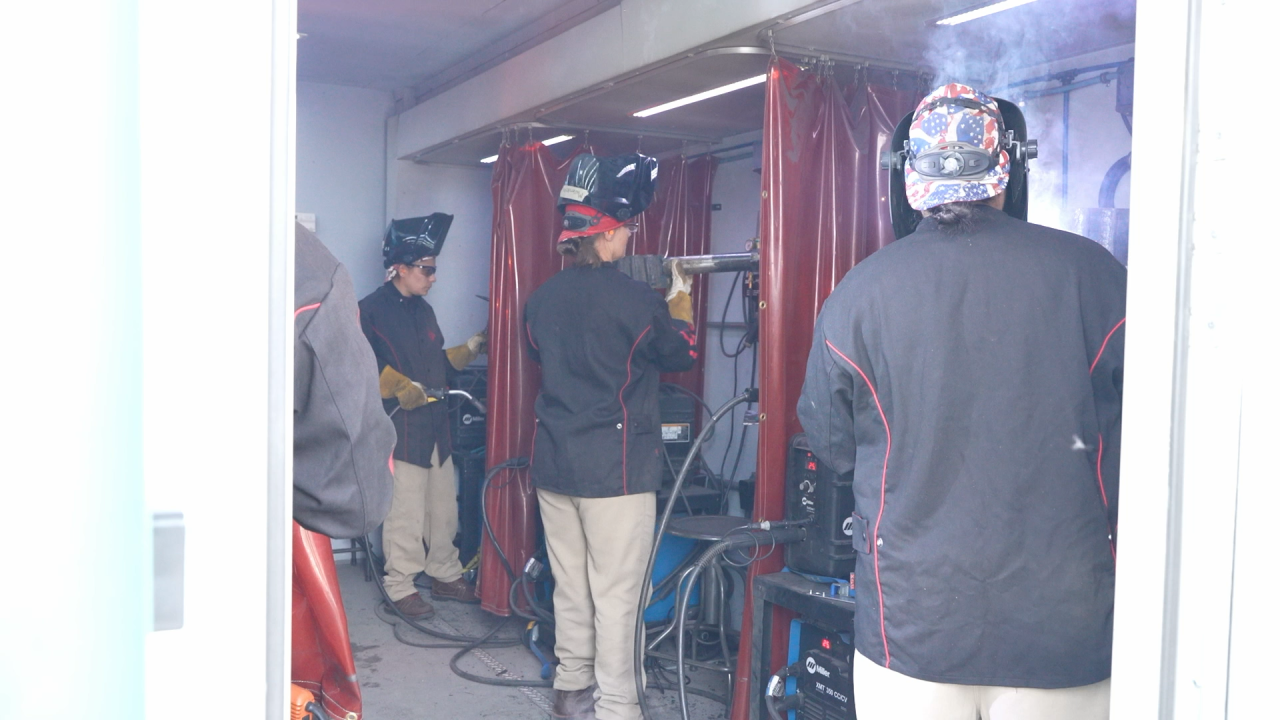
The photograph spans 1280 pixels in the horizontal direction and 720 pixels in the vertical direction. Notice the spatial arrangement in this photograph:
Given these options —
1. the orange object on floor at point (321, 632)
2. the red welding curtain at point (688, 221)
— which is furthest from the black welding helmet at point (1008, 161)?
the red welding curtain at point (688, 221)

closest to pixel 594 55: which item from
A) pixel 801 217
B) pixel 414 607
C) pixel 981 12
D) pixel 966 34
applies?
pixel 801 217

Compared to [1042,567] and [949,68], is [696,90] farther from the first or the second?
[1042,567]

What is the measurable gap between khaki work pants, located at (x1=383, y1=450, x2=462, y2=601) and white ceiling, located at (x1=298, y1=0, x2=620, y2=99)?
1.93 metres

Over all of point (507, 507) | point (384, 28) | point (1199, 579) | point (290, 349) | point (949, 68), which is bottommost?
point (507, 507)

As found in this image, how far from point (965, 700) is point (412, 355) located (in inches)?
139

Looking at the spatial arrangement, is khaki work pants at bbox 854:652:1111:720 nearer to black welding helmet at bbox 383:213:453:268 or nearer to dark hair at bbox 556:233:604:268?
dark hair at bbox 556:233:604:268

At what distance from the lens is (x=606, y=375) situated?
11.2 feet

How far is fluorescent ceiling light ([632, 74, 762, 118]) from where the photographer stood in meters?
3.41

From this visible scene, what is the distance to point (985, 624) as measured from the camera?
1672 mm

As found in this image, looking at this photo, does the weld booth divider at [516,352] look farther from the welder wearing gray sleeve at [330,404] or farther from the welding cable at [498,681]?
the welder wearing gray sleeve at [330,404]

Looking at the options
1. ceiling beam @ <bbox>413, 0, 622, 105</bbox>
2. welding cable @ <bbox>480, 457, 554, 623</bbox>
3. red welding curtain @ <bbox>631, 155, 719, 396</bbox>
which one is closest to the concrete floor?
welding cable @ <bbox>480, 457, 554, 623</bbox>

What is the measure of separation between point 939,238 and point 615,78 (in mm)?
1859

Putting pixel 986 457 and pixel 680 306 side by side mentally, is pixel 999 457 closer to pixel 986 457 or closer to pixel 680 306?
pixel 986 457

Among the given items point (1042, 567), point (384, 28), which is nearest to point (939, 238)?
point (1042, 567)
